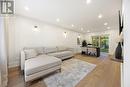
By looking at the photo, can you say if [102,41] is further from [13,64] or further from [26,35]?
[13,64]

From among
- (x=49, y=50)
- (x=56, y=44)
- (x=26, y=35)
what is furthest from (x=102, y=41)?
(x=26, y=35)

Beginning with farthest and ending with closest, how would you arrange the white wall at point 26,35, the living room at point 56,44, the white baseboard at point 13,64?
the white wall at point 26,35, the white baseboard at point 13,64, the living room at point 56,44

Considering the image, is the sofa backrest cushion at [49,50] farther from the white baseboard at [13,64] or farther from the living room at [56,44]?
the white baseboard at [13,64]

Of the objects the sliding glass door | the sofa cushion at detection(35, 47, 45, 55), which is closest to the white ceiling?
the sofa cushion at detection(35, 47, 45, 55)

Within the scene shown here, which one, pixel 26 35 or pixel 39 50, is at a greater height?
pixel 26 35

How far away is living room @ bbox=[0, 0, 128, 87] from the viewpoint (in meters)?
2.48

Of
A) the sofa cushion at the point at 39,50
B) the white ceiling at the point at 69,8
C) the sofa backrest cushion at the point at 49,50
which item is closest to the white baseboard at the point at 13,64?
the sofa cushion at the point at 39,50

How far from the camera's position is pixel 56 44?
20.4 ft

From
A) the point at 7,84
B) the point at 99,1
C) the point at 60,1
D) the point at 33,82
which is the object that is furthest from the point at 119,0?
the point at 7,84

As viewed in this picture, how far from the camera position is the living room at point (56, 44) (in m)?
2.48

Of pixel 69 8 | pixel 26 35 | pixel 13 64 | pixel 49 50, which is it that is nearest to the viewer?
pixel 69 8

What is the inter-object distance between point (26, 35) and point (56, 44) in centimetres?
230

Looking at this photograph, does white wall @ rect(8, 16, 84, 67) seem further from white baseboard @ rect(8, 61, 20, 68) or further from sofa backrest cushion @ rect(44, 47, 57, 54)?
sofa backrest cushion @ rect(44, 47, 57, 54)

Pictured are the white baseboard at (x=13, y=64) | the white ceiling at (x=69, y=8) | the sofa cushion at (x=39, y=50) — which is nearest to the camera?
the white ceiling at (x=69, y=8)
